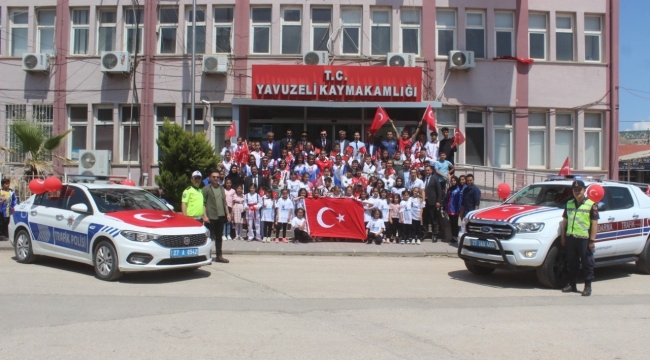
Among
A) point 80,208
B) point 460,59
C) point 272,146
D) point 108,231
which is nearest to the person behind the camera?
point 108,231

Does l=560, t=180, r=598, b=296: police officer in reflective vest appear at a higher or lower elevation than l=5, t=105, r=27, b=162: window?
lower

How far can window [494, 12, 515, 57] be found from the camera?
2127 centimetres

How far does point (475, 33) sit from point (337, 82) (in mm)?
5975

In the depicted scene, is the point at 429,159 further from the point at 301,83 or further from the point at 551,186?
the point at 551,186

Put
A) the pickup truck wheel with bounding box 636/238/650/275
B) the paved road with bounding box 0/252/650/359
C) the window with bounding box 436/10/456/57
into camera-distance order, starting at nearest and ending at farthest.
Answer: the paved road with bounding box 0/252/650/359, the pickup truck wheel with bounding box 636/238/650/275, the window with bounding box 436/10/456/57

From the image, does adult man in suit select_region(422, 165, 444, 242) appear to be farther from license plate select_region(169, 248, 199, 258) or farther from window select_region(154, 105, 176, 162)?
window select_region(154, 105, 176, 162)

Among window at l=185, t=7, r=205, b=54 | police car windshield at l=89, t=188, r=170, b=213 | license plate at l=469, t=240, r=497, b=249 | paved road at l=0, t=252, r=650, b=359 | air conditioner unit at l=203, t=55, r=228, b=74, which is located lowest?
paved road at l=0, t=252, r=650, b=359

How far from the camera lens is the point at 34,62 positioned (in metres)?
20.7

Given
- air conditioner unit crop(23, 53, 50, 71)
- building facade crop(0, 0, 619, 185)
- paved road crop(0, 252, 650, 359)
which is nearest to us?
paved road crop(0, 252, 650, 359)

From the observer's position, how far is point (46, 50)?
2158cm

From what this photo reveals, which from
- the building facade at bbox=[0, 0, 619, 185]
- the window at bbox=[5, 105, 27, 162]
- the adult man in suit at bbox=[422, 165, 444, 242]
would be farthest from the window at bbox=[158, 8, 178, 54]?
the adult man in suit at bbox=[422, 165, 444, 242]

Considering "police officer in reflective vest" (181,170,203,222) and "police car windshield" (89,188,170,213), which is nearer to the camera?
"police car windshield" (89,188,170,213)

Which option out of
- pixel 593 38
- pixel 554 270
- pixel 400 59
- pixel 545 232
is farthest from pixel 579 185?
pixel 593 38

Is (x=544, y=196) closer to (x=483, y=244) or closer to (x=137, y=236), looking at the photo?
(x=483, y=244)
